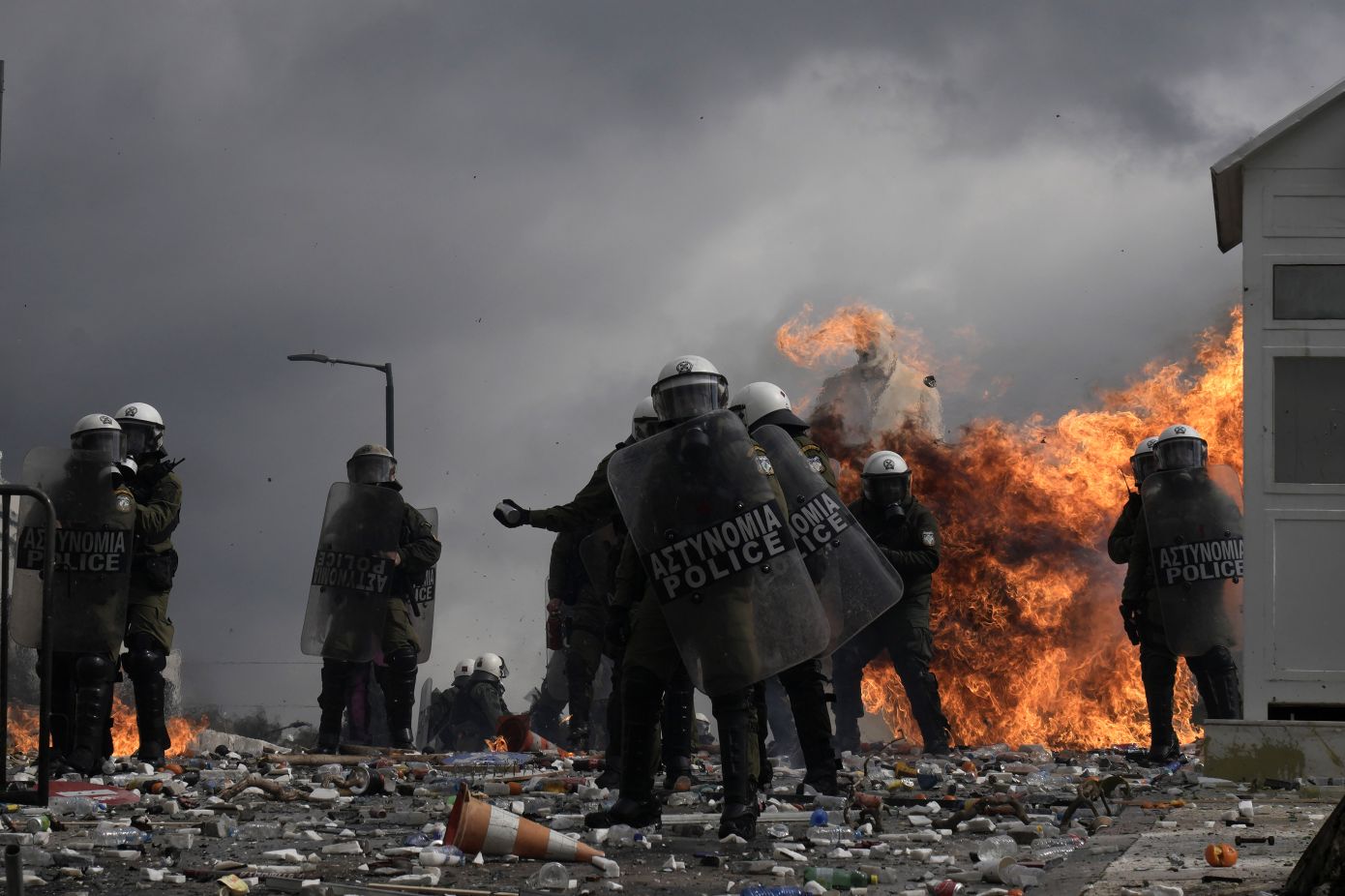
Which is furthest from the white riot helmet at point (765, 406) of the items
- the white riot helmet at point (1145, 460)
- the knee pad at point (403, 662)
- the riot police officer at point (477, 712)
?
the riot police officer at point (477, 712)

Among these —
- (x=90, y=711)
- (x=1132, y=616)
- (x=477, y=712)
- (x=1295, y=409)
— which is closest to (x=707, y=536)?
(x=1295, y=409)

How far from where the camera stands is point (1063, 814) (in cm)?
763

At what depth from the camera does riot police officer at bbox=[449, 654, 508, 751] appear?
15969mm

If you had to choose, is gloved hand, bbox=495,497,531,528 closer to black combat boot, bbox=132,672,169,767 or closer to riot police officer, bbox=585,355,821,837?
riot police officer, bbox=585,355,821,837

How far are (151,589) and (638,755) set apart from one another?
4361 mm

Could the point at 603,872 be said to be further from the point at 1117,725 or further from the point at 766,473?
the point at 1117,725

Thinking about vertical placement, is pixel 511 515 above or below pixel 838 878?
above

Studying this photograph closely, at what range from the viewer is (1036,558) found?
58.9ft

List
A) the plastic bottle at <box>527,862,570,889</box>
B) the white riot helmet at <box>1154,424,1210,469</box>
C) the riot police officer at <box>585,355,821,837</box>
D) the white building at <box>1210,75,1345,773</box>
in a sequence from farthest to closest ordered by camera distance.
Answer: the white riot helmet at <box>1154,424,1210,469</box> < the white building at <box>1210,75,1345,773</box> < the riot police officer at <box>585,355,821,837</box> < the plastic bottle at <box>527,862,570,889</box>

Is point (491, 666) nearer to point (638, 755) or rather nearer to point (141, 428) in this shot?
point (141, 428)

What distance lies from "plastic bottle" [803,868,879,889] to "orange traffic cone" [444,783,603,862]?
0.88m

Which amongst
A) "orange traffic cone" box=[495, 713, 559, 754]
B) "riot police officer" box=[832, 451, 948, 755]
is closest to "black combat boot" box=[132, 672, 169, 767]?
"orange traffic cone" box=[495, 713, 559, 754]

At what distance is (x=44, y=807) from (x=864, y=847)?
3554 mm

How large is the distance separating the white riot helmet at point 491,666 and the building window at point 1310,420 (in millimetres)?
9346
